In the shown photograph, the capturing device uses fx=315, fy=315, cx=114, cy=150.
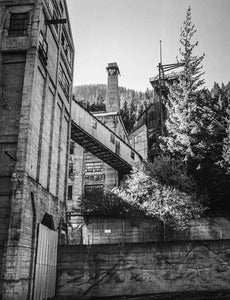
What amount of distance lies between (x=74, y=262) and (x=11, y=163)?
19.6ft

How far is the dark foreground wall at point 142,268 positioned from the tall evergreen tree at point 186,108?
8.94m

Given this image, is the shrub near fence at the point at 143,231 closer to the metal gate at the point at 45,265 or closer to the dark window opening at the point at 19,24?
the metal gate at the point at 45,265

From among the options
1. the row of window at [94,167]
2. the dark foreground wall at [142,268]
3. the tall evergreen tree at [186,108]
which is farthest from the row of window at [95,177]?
the dark foreground wall at [142,268]

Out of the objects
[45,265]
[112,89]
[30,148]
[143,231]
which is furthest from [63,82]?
[112,89]

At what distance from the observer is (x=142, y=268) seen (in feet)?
51.4

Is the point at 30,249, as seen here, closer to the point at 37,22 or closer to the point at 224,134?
the point at 37,22

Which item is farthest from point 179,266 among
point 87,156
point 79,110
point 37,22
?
point 87,156

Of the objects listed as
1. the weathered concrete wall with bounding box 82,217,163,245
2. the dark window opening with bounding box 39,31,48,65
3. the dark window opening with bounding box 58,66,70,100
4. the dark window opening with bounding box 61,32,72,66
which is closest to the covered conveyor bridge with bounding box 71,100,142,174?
the dark window opening with bounding box 58,66,70,100

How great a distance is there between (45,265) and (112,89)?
22.9 m

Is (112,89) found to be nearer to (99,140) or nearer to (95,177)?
(95,177)

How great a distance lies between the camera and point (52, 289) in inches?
583

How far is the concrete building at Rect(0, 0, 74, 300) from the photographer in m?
12.6

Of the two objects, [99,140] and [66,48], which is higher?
[66,48]

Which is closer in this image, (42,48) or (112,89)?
(42,48)
